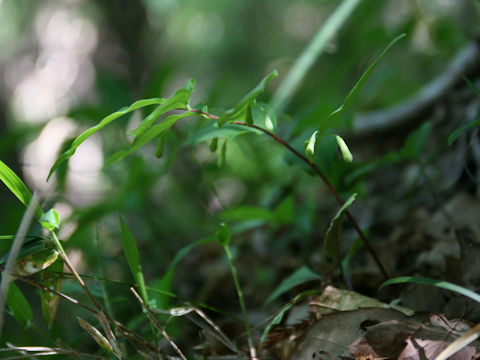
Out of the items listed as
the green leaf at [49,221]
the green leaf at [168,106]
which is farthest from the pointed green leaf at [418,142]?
the green leaf at [49,221]

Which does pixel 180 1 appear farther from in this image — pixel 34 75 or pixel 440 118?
pixel 440 118

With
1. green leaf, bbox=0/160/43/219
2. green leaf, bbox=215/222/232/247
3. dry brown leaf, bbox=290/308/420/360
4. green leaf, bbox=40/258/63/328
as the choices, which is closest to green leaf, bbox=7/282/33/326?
green leaf, bbox=40/258/63/328

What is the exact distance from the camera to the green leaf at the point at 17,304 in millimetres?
592

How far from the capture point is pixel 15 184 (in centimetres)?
57

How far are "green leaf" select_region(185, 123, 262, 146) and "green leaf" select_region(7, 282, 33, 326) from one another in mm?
355

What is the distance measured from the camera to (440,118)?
1226mm

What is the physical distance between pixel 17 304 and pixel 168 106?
15.4 inches

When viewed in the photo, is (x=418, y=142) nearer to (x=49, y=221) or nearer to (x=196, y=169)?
(x=49, y=221)

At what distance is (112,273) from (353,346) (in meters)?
1.18

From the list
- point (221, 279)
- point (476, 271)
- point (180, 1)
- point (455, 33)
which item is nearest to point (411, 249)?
point (476, 271)

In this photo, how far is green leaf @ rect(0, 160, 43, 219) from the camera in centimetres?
55

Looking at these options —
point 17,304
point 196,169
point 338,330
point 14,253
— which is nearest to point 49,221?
point 14,253

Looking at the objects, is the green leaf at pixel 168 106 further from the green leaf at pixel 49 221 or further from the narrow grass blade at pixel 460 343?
the narrow grass blade at pixel 460 343

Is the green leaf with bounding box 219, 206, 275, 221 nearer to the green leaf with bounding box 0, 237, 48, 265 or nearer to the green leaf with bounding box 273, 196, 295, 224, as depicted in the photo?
the green leaf with bounding box 273, 196, 295, 224
